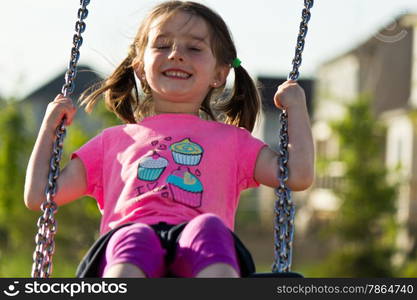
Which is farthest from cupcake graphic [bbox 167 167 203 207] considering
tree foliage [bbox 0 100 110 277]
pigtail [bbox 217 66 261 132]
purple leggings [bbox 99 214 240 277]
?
tree foliage [bbox 0 100 110 277]

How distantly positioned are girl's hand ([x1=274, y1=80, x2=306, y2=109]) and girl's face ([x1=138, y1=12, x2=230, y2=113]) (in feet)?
0.97

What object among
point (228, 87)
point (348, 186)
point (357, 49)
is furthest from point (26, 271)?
point (228, 87)

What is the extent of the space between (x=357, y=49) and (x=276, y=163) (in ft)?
78.6

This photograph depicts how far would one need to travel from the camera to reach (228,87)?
3.68 meters

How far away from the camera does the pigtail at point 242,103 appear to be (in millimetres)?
3646

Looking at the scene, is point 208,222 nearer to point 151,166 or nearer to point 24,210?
point 151,166

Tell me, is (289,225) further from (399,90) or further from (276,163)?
(399,90)

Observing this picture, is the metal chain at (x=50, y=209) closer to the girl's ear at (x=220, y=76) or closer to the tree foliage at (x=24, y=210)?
the girl's ear at (x=220, y=76)

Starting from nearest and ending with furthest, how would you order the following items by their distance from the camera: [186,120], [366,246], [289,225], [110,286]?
[110,286] < [289,225] < [186,120] < [366,246]

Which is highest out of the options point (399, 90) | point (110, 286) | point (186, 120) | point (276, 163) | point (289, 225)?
point (399, 90)

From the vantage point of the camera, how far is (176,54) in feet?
10.7

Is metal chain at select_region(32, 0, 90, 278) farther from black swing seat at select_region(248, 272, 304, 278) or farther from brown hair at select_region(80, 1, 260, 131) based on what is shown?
black swing seat at select_region(248, 272, 304, 278)

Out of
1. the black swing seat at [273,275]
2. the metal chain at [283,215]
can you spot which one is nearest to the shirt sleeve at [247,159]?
the metal chain at [283,215]

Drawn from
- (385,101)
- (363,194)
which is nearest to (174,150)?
(363,194)
